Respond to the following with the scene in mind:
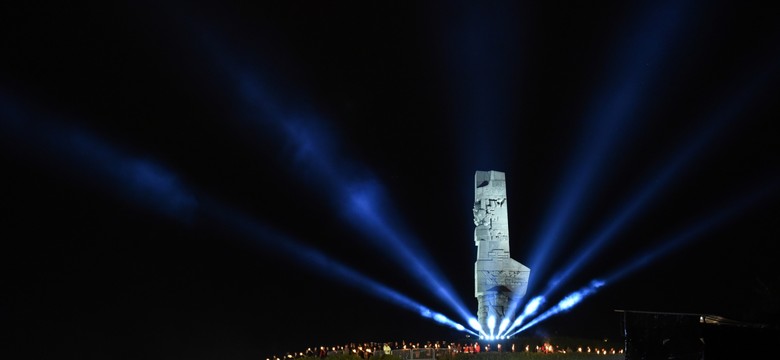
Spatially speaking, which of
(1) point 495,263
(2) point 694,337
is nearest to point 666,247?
(1) point 495,263

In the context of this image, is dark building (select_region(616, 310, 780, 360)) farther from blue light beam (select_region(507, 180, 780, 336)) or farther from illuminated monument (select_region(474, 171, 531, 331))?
blue light beam (select_region(507, 180, 780, 336))

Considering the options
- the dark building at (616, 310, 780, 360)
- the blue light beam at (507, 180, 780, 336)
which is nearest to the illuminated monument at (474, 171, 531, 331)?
the blue light beam at (507, 180, 780, 336)

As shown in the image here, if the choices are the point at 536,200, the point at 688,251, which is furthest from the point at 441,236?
the point at 688,251

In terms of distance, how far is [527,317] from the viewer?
28234 mm

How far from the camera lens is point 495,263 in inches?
973

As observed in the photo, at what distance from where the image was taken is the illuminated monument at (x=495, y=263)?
24.7 metres

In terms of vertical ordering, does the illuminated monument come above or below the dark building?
above

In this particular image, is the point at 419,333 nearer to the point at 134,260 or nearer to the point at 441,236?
the point at 441,236

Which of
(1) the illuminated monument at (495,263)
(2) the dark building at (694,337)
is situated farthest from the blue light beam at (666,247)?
(2) the dark building at (694,337)

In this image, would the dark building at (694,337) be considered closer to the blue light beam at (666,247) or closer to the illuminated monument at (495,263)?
the illuminated monument at (495,263)

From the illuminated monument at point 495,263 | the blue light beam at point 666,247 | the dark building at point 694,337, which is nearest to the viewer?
the dark building at point 694,337

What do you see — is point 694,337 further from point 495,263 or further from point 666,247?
point 666,247

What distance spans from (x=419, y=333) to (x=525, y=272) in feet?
34.0

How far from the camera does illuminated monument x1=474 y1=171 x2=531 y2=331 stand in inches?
972
